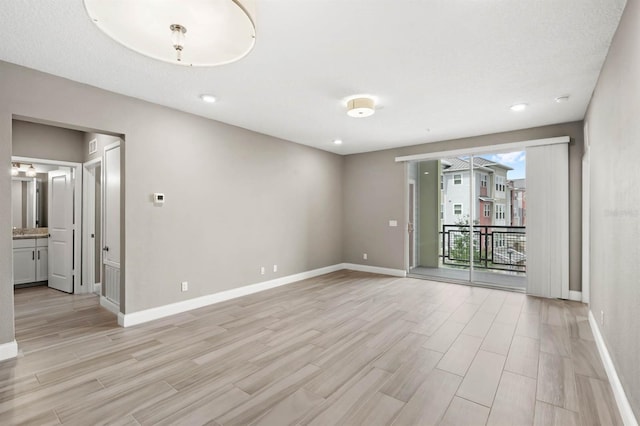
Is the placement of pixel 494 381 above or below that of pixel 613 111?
below

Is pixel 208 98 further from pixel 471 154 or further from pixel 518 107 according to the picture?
pixel 471 154

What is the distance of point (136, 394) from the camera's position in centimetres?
223

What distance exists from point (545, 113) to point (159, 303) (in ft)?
19.2

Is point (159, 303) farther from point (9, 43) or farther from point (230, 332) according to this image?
point (9, 43)

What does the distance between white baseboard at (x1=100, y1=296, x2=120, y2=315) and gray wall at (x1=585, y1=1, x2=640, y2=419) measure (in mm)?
5074

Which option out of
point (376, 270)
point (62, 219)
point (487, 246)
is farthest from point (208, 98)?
point (487, 246)

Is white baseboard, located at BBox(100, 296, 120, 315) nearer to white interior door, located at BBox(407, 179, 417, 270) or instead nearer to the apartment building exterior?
white interior door, located at BBox(407, 179, 417, 270)

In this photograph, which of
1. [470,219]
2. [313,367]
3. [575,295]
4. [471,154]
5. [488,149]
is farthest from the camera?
[470,219]

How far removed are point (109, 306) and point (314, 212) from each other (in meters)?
3.84

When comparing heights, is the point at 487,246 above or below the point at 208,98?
below

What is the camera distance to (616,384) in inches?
85.7

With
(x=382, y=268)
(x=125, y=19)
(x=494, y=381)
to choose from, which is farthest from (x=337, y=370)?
(x=382, y=268)

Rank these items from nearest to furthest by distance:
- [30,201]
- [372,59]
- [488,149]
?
Result: [372,59] → [488,149] → [30,201]

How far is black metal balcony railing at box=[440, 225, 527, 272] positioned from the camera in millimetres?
5961
